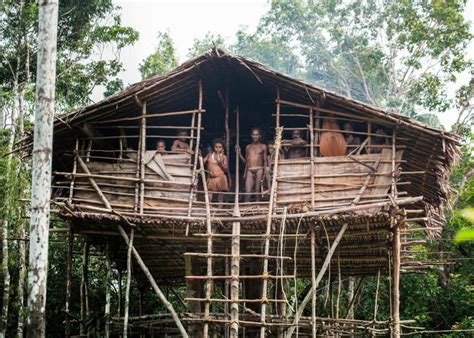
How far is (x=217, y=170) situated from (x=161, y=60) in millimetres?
13592

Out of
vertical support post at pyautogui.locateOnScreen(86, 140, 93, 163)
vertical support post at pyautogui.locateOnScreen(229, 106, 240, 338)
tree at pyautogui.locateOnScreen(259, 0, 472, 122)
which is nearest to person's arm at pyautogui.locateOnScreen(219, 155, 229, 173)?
vertical support post at pyautogui.locateOnScreen(229, 106, 240, 338)

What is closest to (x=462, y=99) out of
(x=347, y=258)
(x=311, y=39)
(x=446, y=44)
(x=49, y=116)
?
(x=446, y=44)

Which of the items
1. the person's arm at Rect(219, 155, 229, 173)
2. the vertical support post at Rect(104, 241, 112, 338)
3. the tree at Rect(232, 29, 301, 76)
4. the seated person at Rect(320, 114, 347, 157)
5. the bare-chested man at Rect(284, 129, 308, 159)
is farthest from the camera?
the tree at Rect(232, 29, 301, 76)

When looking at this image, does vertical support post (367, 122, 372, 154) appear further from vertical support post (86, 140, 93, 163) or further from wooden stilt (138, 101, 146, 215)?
vertical support post (86, 140, 93, 163)

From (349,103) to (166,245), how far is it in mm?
4352

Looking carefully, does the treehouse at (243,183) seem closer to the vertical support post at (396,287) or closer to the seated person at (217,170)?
the vertical support post at (396,287)

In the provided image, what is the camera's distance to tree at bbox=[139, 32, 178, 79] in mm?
22891

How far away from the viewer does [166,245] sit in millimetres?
11539

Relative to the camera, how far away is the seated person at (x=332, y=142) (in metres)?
10.0

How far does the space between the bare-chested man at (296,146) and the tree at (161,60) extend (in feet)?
42.8

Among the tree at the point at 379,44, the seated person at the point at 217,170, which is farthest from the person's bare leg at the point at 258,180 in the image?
the tree at the point at 379,44

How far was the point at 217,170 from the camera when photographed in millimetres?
10672

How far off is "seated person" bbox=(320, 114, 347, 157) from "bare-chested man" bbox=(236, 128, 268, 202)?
114cm

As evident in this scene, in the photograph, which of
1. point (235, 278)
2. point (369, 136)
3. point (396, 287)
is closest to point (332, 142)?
point (369, 136)
